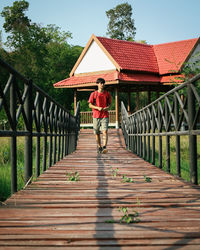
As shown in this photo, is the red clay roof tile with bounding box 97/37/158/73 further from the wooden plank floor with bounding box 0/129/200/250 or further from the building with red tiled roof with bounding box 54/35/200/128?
the wooden plank floor with bounding box 0/129/200/250

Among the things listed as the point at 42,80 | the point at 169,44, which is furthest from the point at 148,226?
the point at 42,80

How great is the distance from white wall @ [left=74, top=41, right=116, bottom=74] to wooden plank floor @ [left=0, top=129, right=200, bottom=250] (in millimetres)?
17555

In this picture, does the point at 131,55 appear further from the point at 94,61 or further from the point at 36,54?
the point at 36,54

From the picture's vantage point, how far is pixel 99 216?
2506mm

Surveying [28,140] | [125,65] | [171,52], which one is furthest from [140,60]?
[28,140]

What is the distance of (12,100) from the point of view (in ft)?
11.4

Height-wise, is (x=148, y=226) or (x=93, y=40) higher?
(x=93, y=40)

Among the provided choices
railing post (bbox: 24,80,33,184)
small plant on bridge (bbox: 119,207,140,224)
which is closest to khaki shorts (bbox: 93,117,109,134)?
railing post (bbox: 24,80,33,184)

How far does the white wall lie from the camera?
21.1 meters

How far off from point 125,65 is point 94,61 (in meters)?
2.28

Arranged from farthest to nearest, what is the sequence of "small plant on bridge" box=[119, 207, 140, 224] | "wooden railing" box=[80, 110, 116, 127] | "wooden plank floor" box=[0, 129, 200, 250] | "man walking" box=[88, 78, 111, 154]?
1. "wooden railing" box=[80, 110, 116, 127]
2. "man walking" box=[88, 78, 111, 154]
3. "small plant on bridge" box=[119, 207, 140, 224]
4. "wooden plank floor" box=[0, 129, 200, 250]

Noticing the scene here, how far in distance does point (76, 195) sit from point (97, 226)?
1083 millimetres

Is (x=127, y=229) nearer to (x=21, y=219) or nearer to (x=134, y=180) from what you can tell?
(x=21, y=219)

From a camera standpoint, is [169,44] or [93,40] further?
[169,44]
